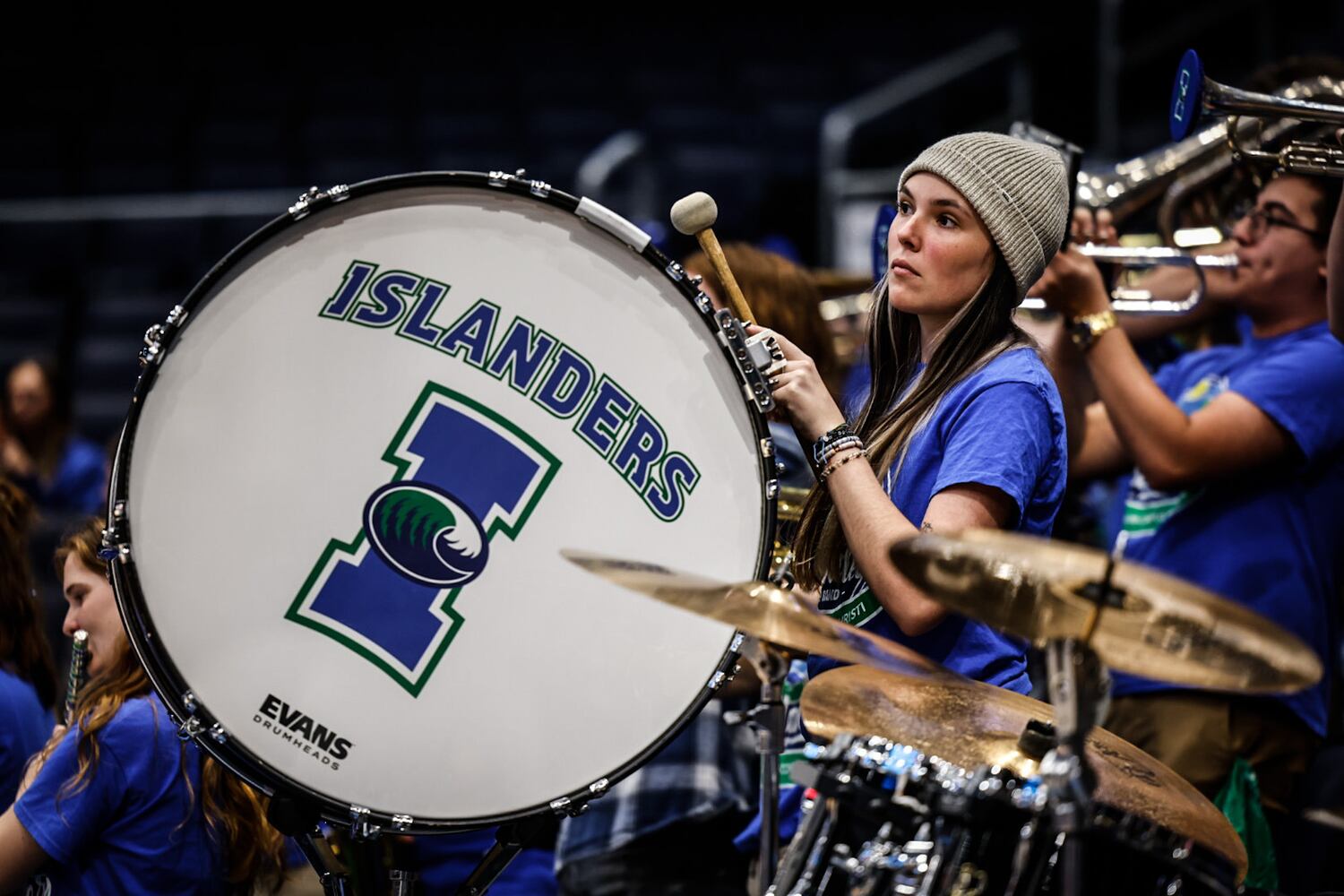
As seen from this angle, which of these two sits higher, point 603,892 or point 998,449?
point 998,449

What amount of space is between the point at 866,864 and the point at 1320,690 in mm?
1385

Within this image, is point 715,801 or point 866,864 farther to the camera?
point 715,801

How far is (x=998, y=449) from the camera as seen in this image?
1.88 meters

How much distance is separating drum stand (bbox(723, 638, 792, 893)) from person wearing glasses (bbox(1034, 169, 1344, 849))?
1072mm

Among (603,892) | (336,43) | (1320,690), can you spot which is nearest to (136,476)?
(603,892)

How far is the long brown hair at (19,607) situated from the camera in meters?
2.66

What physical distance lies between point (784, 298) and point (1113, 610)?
165 centimetres

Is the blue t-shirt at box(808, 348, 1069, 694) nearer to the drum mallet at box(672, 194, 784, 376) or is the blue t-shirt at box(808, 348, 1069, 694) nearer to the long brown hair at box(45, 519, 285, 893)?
the drum mallet at box(672, 194, 784, 376)

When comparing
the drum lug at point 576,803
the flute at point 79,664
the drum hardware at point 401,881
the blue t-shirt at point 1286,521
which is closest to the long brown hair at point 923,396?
the drum lug at point 576,803

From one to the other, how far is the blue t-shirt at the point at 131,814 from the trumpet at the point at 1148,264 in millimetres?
1664

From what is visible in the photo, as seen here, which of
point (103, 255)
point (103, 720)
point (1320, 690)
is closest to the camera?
point (103, 720)

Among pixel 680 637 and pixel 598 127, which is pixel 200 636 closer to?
pixel 680 637

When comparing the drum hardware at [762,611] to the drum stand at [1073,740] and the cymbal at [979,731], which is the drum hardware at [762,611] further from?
the drum stand at [1073,740]

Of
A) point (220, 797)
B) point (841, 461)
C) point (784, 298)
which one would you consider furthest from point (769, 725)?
point (784, 298)
